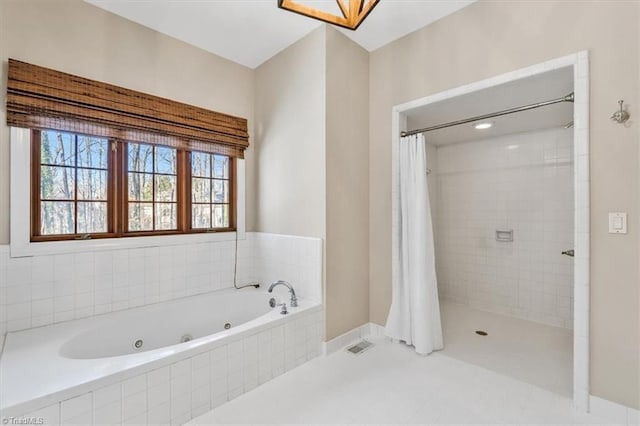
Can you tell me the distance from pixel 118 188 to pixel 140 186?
16 cm

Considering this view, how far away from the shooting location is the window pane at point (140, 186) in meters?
2.44

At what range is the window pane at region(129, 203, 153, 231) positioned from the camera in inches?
96.2

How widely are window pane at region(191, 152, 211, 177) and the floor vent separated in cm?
212

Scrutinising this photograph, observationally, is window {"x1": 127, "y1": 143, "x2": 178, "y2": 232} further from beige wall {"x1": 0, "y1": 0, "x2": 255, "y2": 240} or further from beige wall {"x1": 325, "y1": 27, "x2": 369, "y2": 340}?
beige wall {"x1": 325, "y1": 27, "x2": 369, "y2": 340}

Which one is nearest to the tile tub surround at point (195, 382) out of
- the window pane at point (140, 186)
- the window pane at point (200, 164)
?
the window pane at point (140, 186)

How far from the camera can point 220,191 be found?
3.02 meters

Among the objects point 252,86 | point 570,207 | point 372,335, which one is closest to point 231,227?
point 252,86

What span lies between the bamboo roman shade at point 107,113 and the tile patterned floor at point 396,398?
2.13 m

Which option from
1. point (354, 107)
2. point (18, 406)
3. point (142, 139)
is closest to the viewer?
point (18, 406)

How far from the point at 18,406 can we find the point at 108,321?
99 cm

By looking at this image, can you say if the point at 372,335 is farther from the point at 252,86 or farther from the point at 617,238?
the point at 252,86

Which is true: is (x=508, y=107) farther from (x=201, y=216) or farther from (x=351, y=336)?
(x=201, y=216)

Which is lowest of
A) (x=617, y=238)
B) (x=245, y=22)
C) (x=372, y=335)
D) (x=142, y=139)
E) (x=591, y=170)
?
(x=372, y=335)

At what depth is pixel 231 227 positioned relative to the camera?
3072mm
